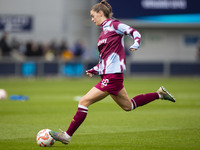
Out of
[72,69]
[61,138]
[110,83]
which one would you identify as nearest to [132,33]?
[110,83]

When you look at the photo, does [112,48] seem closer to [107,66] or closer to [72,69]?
[107,66]

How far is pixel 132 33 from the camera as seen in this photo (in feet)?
24.4

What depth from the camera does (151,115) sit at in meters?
12.1

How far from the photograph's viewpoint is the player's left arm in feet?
23.8

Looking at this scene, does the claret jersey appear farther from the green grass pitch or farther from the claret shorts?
the green grass pitch

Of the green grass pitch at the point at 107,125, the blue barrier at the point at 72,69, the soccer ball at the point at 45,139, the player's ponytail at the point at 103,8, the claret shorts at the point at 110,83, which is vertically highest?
the player's ponytail at the point at 103,8

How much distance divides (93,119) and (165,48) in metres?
29.2

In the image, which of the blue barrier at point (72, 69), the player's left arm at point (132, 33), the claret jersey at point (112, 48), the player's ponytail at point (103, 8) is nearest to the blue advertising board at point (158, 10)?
the blue barrier at point (72, 69)

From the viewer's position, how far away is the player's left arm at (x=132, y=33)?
23.8 ft

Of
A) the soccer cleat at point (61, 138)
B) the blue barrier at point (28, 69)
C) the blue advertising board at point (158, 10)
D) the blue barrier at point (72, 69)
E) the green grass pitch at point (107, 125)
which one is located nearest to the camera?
the soccer cleat at point (61, 138)

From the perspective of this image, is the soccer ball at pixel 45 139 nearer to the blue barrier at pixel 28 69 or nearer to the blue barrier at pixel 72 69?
the blue barrier at pixel 28 69

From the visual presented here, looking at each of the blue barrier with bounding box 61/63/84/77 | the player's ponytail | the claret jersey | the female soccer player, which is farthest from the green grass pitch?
the blue barrier with bounding box 61/63/84/77

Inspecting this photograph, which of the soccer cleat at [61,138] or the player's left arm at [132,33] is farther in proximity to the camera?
the soccer cleat at [61,138]

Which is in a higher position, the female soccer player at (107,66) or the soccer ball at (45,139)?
the female soccer player at (107,66)
